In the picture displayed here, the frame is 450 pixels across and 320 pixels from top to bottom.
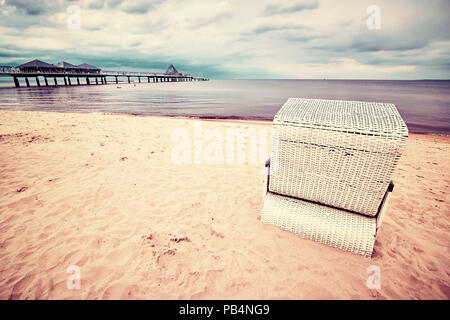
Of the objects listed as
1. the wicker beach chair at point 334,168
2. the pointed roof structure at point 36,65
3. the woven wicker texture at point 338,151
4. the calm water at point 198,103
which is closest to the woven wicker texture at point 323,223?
the wicker beach chair at point 334,168

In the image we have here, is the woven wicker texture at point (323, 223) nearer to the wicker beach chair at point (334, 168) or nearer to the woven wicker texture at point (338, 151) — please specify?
the wicker beach chair at point (334, 168)

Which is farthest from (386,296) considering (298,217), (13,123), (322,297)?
(13,123)

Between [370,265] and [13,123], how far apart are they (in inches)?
508

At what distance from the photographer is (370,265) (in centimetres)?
244

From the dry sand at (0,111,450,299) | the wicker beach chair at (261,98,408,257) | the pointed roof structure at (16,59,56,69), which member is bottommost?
→ the dry sand at (0,111,450,299)

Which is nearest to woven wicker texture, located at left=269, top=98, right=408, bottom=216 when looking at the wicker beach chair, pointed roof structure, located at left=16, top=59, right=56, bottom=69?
the wicker beach chair

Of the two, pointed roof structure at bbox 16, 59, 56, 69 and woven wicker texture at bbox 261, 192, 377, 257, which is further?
pointed roof structure at bbox 16, 59, 56, 69

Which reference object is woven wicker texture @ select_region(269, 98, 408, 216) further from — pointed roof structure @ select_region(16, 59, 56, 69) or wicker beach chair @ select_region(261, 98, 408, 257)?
pointed roof structure @ select_region(16, 59, 56, 69)

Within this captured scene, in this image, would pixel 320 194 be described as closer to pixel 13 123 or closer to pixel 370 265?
pixel 370 265

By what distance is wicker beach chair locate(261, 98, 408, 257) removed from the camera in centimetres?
207

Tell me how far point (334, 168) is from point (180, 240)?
7.20 feet

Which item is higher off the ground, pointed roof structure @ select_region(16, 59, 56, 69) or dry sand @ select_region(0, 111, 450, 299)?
pointed roof structure @ select_region(16, 59, 56, 69)

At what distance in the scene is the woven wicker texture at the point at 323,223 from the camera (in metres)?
2.48

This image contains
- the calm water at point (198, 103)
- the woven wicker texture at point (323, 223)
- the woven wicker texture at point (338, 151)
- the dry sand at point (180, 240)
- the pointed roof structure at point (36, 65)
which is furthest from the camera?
the pointed roof structure at point (36, 65)
